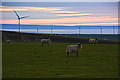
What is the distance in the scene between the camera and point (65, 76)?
16031 millimetres

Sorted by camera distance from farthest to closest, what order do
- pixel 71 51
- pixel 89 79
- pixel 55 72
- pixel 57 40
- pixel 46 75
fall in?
pixel 57 40 < pixel 71 51 < pixel 55 72 < pixel 46 75 < pixel 89 79

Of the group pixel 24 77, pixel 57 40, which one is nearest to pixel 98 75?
pixel 24 77

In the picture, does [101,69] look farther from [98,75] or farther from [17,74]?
[17,74]

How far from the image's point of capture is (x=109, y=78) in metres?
15.7

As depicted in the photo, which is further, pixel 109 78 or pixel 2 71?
pixel 2 71

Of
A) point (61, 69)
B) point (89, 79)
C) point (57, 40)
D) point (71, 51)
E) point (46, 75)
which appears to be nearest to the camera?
point (89, 79)

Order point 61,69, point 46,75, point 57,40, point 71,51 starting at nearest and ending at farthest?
point 46,75 < point 61,69 < point 71,51 < point 57,40

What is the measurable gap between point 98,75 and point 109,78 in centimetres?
102

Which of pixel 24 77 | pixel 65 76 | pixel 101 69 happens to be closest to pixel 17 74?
pixel 24 77

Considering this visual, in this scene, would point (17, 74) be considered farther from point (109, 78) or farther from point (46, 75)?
point (109, 78)

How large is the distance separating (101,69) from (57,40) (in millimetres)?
66446

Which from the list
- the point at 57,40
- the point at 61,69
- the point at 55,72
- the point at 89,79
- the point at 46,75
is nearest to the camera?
the point at 89,79

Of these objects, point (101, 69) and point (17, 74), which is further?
point (101, 69)

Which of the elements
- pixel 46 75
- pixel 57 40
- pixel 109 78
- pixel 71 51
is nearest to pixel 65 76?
pixel 46 75
